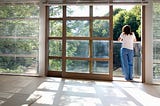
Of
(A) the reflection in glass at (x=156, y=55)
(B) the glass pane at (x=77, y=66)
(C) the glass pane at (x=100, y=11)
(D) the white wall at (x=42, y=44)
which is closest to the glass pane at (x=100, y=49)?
(B) the glass pane at (x=77, y=66)

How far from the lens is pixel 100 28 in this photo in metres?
5.52

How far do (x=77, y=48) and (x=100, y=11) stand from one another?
1.21 metres

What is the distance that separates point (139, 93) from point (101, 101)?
1.07 metres

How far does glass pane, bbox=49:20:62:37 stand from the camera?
5.78m

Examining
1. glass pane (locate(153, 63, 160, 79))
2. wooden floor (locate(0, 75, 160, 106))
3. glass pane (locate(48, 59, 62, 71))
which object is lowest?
wooden floor (locate(0, 75, 160, 106))

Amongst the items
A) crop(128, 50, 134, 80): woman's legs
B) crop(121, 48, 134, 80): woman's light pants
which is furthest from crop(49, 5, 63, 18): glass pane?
crop(128, 50, 134, 80): woman's legs

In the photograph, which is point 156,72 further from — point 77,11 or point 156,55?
point 77,11

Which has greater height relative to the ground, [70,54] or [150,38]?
[150,38]

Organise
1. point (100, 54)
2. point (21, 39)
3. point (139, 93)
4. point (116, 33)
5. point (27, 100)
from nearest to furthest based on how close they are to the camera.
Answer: point (27, 100) < point (139, 93) < point (100, 54) < point (21, 39) < point (116, 33)

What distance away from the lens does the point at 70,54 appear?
225 inches

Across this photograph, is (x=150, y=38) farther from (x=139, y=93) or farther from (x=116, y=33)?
(x=116, y=33)

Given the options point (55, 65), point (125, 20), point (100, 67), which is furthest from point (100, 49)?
point (125, 20)

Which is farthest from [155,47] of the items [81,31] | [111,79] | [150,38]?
[81,31]

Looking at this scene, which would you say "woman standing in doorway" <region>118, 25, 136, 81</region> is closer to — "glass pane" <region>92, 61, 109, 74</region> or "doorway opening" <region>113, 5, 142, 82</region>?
"doorway opening" <region>113, 5, 142, 82</region>
